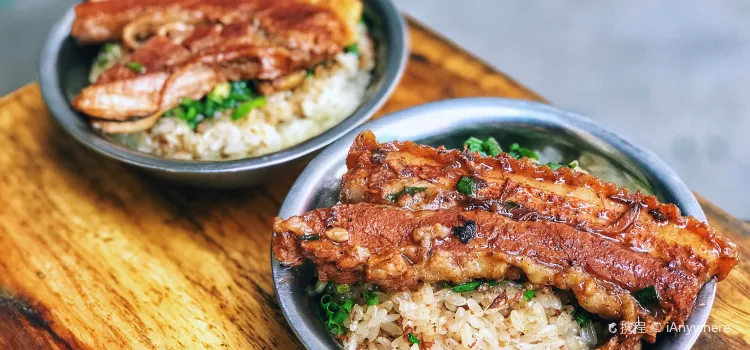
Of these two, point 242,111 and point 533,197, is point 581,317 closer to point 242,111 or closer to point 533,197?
point 533,197

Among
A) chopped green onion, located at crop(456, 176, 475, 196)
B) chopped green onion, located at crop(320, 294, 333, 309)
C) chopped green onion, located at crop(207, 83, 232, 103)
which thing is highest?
chopped green onion, located at crop(456, 176, 475, 196)

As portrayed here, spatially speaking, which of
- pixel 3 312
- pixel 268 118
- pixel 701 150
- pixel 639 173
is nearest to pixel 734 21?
pixel 701 150

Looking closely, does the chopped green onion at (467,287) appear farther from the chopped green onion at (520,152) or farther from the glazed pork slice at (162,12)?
the glazed pork slice at (162,12)

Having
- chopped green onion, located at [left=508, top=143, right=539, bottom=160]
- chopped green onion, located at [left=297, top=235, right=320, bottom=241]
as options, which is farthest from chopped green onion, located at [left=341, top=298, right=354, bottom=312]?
chopped green onion, located at [left=508, top=143, right=539, bottom=160]

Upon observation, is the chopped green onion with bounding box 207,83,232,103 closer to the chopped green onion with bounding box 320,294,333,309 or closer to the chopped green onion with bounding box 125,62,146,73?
the chopped green onion with bounding box 125,62,146,73

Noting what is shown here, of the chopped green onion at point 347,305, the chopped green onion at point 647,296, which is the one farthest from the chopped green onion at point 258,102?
the chopped green onion at point 647,296
